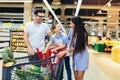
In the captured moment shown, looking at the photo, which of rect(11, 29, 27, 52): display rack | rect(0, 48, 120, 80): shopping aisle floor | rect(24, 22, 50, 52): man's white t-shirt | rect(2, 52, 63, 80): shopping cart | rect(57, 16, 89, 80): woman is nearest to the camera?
rect(2, 52, 63, 80): shopping cart

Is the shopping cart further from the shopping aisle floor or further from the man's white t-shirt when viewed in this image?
the shopping aisle floor

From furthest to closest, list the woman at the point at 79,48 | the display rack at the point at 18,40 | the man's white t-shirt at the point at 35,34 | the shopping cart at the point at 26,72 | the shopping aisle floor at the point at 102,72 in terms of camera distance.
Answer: the display rack at the point at 18,40
the shopping aisle floor at the point at 102,72
the man's white t-shirt at the point at 35,34
the woman at the point at 79,48
the shopping cart at the point at 26,72

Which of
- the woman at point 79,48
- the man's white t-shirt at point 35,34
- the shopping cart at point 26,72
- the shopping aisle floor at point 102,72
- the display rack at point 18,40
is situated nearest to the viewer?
the shopping cart at point 26,72

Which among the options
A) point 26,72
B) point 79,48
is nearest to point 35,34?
point 79,48

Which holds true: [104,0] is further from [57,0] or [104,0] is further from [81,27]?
[81,27]

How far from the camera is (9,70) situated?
7.64 feet

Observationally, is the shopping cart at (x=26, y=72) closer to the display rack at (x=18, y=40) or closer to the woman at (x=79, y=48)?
the woman at (x=79, y=48)

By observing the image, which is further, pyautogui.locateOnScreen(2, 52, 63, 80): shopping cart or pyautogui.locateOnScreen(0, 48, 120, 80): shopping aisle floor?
pyautogui.locateOnScreen(0, 48, 120, 80): shopping aisle floor

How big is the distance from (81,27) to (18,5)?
18882 millimetres

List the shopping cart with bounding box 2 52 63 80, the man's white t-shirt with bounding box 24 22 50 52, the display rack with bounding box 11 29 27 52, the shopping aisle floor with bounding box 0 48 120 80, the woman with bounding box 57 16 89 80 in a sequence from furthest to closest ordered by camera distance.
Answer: the display rack with bounding box 11 29 27 52 → the shopping aisle floor with bounding box 0 48 120 80 → the man's white t-shirt with bounding box 24 22 50 52 → the woman with bounding box 57 16 89 80 → the shopping cart with bounding box 2 52 63 80

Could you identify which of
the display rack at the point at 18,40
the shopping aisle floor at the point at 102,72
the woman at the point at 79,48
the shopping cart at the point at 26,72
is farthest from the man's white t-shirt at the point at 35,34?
the display rack at the point at 18,40

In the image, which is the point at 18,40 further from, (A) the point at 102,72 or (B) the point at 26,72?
(B) the point at 26,72

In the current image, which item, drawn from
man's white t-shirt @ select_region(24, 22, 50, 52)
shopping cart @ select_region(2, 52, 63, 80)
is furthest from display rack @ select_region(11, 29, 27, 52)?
shopping cart @ select_region(2, 52, 63, 80)

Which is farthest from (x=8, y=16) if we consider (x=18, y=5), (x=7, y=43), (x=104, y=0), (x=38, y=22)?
(x=38, y=22)
